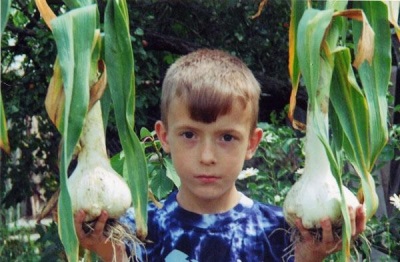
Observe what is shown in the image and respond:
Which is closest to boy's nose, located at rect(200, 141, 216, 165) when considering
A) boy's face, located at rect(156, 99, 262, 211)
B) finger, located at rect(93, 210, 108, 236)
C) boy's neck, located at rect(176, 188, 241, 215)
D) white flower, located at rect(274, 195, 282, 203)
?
boy's face, located at rect(156, 99, 262, 211)

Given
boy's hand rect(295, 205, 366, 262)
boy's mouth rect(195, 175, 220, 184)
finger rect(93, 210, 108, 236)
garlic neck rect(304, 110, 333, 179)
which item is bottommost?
boy's hand rect(295, 205, 366, 262)

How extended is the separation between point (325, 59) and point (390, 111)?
7.51 ft

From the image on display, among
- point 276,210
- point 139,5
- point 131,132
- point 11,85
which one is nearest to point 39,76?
point 11,85

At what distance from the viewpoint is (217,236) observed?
5.71ft

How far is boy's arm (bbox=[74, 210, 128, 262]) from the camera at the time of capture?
1.42 metres

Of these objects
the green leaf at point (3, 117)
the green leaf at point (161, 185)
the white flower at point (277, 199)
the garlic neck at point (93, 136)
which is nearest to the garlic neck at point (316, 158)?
the garlic neck at point (93, 136)

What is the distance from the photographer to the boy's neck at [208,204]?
1760mm

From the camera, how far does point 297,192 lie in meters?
1.44

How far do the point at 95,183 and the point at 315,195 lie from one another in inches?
12.8

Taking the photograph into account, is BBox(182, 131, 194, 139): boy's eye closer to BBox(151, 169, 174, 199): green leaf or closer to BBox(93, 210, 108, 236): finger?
BBox(93, 210, 108, 236): finger

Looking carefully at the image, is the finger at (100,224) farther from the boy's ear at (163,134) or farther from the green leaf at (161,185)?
the green leaf at (161,185)

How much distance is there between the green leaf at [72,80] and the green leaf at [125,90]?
0.05m

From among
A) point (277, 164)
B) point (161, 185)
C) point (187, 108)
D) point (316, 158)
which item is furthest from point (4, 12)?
point (277, 164)

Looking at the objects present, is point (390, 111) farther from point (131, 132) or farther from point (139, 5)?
point (131, 132)
